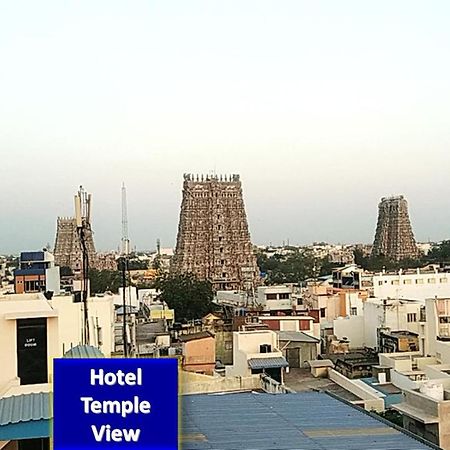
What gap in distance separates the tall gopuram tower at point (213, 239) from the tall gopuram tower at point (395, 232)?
695 inches

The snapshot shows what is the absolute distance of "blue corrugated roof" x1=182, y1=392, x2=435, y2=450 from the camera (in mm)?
5242

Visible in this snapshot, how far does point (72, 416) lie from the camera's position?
2814 mm

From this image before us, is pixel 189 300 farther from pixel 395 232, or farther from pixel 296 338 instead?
pixel 395 232

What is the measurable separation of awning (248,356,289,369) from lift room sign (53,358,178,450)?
9.22 m

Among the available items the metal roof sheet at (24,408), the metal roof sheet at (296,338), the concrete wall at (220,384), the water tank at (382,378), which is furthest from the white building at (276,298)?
the metal roof sheet at (24,408)

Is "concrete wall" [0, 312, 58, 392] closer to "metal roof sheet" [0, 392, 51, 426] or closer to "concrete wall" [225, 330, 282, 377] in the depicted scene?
"metal roof sheet" [0, 392, 51, 426]

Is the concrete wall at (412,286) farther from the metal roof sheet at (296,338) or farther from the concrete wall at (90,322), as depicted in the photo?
the concrete wall at (90,322)

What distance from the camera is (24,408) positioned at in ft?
21.2

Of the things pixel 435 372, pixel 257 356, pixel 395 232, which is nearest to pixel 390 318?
pixel 435 372

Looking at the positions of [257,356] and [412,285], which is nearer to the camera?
[257,356]

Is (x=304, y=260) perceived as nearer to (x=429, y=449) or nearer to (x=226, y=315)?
Result: (x=226, y=315)

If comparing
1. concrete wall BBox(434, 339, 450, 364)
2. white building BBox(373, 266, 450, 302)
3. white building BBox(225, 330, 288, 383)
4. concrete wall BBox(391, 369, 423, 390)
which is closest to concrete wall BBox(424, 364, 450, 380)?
concrete wall BBox(391, 369, 423, 390)

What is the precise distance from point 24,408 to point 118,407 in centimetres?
403

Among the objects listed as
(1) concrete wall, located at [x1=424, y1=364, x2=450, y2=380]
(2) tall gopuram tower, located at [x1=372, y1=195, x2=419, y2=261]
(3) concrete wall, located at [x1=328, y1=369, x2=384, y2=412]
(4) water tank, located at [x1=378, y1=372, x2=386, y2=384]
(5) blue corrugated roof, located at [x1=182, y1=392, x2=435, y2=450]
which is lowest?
(4) water tank, located at [x1=378, y1=372, x2=386, y2=384]
